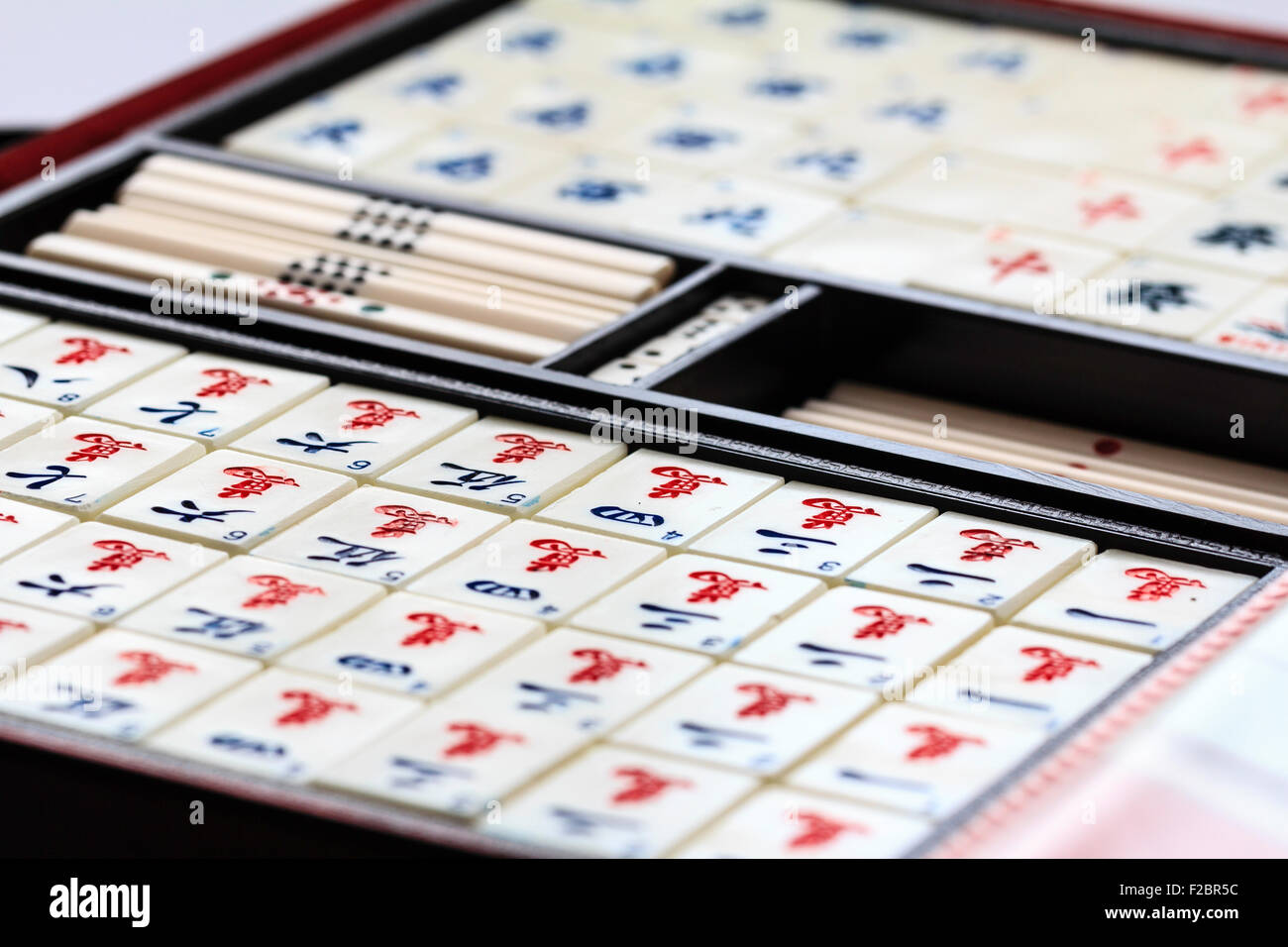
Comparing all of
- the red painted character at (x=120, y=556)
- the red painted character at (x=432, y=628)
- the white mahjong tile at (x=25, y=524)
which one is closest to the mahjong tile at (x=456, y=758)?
the red painted character at (x=432, y=628)

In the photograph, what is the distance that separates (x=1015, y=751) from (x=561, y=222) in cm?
141

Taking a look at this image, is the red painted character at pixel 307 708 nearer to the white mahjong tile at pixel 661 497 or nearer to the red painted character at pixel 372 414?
the white mahjong tile at pixel 661 497

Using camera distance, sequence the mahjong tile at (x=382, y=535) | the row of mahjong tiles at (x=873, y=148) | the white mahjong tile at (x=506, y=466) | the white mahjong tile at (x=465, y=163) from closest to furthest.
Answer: the mahjong tile at (x=382, y=535), the white mahjong tile at (x=506, y=466), the row of mahjong tiles at (x=873, y=148), the white mahjong tile at (x=465, y=163)

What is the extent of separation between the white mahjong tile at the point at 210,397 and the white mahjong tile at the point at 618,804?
812 mm

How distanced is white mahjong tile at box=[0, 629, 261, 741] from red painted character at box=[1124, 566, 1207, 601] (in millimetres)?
884

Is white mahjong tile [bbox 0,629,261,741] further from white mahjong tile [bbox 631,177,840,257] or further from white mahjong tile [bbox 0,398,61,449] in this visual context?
white mahjong tile [bbox 631,177,840,257]

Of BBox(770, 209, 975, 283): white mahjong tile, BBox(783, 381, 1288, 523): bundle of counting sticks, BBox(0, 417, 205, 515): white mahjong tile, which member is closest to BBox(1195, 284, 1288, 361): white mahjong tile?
BBox(783, 381, 1288, 523): bundle of counting sticks

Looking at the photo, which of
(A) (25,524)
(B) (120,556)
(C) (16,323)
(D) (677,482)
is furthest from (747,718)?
(C) (16,323)

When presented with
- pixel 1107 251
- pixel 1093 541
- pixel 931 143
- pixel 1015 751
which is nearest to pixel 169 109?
pixel 931 143

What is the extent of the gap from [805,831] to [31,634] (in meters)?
0.81

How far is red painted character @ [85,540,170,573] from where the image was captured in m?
2.41

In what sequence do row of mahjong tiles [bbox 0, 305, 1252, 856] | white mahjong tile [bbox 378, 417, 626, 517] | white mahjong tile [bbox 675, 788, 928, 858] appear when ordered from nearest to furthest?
1. white mahjong tile [bbox 675, 788, 928, 858]
2. row of mahjong tiles [bbox 0, 305, 1252, 856]
3. white mahjong tile [bbox 378, 417, 626, 517]

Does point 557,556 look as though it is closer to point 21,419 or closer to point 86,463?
point 86,463

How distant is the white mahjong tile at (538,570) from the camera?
7.69ft
